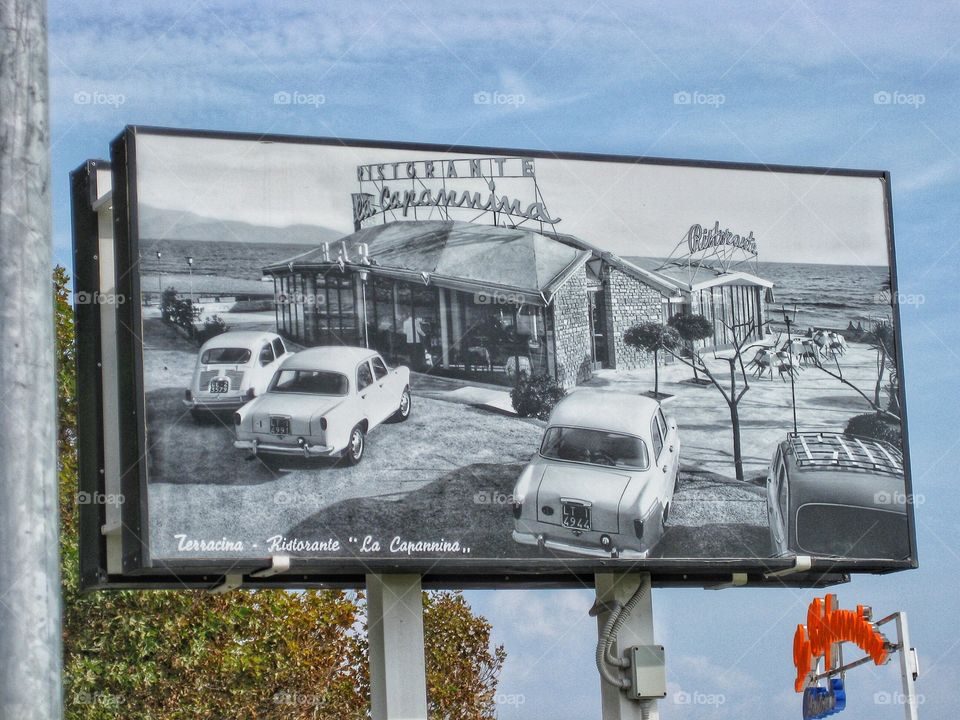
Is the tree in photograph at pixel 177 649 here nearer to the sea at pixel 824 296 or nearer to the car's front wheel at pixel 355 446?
the car's front wheel at pixel 355 446

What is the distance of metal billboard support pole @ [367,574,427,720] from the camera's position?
1002cm

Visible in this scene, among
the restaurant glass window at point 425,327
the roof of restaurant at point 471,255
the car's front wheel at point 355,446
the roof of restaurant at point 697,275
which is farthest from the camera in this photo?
the roof of restaurant at point 697,275

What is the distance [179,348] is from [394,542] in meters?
2.25

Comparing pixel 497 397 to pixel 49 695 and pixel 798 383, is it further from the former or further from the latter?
pixel 49 695

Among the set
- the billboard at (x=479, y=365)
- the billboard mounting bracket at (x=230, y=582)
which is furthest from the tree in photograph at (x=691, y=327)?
the billboard mounting bracket at (x=230, y=582)

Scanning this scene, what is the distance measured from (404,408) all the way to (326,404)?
2.08 ft

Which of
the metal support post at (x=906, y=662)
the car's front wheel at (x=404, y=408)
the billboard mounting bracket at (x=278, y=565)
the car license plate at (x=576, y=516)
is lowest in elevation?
the metal support post at (x=906, y=662)

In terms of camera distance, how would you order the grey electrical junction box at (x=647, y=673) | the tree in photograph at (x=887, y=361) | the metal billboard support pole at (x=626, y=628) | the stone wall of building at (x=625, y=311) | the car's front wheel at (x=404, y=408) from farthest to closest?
the tree in photograph at (x=887, y=361) → the stone wall of building at (x=625, y=311) → the metal billboard support pole at (x=626, y=628) → the grey electrical junction box at (x=647, y=673) → the car's front wheel at (x=404, y=408)

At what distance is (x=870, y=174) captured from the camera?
12.2m

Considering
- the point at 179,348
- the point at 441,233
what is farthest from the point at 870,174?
the point at 179,348

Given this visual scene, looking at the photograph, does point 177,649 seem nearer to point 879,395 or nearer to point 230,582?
point 230,582

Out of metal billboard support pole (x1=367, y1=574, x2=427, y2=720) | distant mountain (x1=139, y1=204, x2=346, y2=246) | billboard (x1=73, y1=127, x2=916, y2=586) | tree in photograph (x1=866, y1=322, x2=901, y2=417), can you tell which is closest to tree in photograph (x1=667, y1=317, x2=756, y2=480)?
billboard (x1=73, y1=127, x2=916, y2=586)

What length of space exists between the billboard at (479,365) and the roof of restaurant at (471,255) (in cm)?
2

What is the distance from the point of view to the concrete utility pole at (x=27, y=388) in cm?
293
